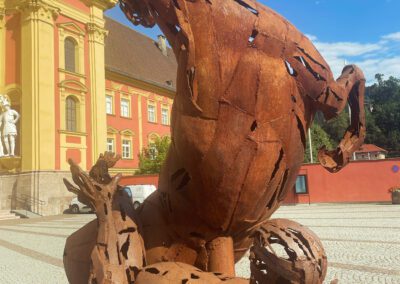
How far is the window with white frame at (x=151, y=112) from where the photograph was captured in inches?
1416

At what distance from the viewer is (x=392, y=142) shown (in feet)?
187

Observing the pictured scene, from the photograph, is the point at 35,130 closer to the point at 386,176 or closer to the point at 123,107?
the point at 123,107

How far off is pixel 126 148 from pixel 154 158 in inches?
106

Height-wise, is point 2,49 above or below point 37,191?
above

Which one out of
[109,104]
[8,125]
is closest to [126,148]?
[109,104]

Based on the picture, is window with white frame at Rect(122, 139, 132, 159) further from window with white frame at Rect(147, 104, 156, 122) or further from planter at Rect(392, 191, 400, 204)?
planter at Rect(392, 191, 400, 204)

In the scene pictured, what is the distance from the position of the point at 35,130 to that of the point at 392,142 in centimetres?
4856

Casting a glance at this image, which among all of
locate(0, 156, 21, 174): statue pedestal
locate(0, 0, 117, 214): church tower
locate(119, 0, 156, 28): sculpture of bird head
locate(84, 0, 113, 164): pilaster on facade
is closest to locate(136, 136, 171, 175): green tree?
locate(84, 0, 113, 164): pilaster on facade

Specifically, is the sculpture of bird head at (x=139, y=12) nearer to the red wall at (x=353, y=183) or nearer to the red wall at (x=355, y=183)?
the red wall at (x=353, y=183)

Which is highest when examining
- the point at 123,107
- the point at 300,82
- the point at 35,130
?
the point at 123,107

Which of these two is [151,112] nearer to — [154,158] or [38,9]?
[154,158]

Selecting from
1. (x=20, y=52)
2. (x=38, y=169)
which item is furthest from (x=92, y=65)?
(x=38, y=169)

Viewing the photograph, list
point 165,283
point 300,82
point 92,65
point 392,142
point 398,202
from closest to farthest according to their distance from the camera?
point 165,283, point 300,82, point 398,202, point 92,65, point 392,142

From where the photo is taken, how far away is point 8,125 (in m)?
23.8
